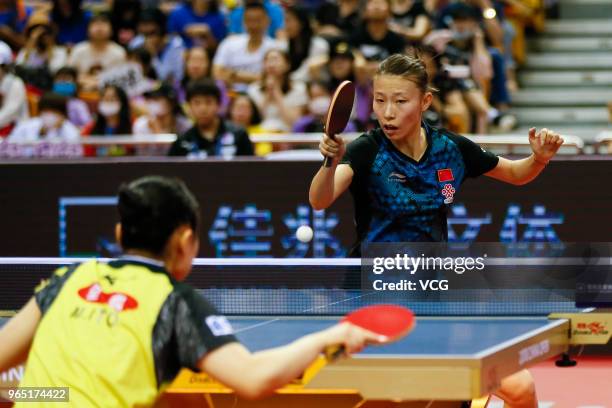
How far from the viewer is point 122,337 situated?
331cm

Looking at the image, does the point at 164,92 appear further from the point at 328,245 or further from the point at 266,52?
the point at 328,245

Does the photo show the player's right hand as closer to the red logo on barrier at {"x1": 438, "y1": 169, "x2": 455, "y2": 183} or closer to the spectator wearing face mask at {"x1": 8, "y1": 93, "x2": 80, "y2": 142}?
the red logo on barrier at {"x1": 438, "y1": 169, "x2": 455, "y2": 183}

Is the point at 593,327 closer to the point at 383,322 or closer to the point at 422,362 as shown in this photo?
the point at 422,362

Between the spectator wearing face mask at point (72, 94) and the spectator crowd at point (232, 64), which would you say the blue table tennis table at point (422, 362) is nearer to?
the spectator crowd at point (232, 64)

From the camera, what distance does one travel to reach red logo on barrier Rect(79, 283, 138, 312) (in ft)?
11.0

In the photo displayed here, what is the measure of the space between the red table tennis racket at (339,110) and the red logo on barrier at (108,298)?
1.59m

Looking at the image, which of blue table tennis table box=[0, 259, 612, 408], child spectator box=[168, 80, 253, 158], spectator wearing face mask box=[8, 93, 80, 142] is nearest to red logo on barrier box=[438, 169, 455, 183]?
blue table tennis table box=[0, 259, 612, 408]

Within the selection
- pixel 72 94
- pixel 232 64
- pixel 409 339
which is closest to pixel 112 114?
pixel 72 94

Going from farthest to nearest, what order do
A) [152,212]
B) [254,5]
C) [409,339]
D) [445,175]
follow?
[254,5] < [445,175] < [409,339] < [152,212]

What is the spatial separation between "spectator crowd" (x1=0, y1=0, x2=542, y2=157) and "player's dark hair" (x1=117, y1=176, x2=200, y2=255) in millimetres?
5989

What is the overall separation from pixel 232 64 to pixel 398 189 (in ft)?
24.2

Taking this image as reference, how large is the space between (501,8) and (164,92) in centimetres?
450

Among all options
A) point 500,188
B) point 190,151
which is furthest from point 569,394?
point 190,151

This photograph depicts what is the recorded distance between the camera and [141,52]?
505 inches
